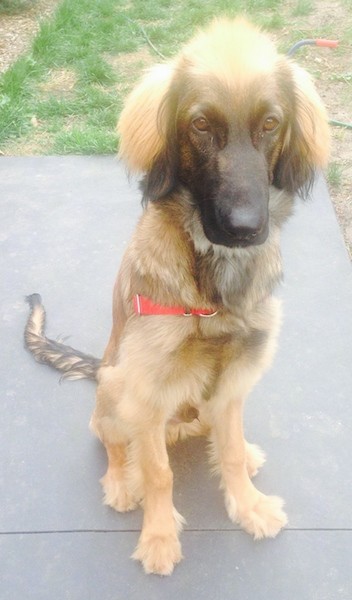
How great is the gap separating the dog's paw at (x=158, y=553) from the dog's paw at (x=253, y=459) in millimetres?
458

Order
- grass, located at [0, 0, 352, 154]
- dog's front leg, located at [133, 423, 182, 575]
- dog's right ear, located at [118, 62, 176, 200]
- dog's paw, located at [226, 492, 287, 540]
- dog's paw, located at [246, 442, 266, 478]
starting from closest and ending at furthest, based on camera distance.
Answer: dog's right ear, located at [118, 62, 176, 200] → dog's front leg, located at [133, 423, 182, 575] → dog's paw, located at [226, 492, 287, 540] → dog's paw, located at [246, 442, 266, 478] → grass, located at [0, 0, 352, 154]

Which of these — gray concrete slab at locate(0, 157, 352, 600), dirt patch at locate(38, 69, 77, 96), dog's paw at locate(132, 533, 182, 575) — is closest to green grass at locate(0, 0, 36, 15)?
dirt patch at locate(38, 69, 77, 96)

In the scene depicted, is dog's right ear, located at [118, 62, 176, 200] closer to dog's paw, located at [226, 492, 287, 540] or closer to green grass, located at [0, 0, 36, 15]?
dog's paw, located at [226, 492, 287, 540]

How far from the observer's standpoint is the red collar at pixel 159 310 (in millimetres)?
2023

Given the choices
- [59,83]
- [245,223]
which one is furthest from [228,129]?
[59,83]

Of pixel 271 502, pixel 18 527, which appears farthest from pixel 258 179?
pixel 18 527

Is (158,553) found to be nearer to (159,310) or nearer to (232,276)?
(159,310)

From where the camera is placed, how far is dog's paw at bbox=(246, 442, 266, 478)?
2609 mm

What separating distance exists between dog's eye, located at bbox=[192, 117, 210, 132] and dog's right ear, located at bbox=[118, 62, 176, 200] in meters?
0.14

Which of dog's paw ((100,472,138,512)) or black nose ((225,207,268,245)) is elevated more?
black nose ((225,207,268,245))

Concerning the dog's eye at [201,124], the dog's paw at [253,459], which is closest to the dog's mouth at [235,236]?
the dog's eye at [201,124]

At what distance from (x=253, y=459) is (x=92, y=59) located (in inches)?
167

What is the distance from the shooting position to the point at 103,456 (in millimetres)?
2662

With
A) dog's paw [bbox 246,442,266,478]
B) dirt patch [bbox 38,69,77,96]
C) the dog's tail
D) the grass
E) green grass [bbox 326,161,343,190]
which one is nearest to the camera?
dog's paw [bbox 246,442,266,478]
